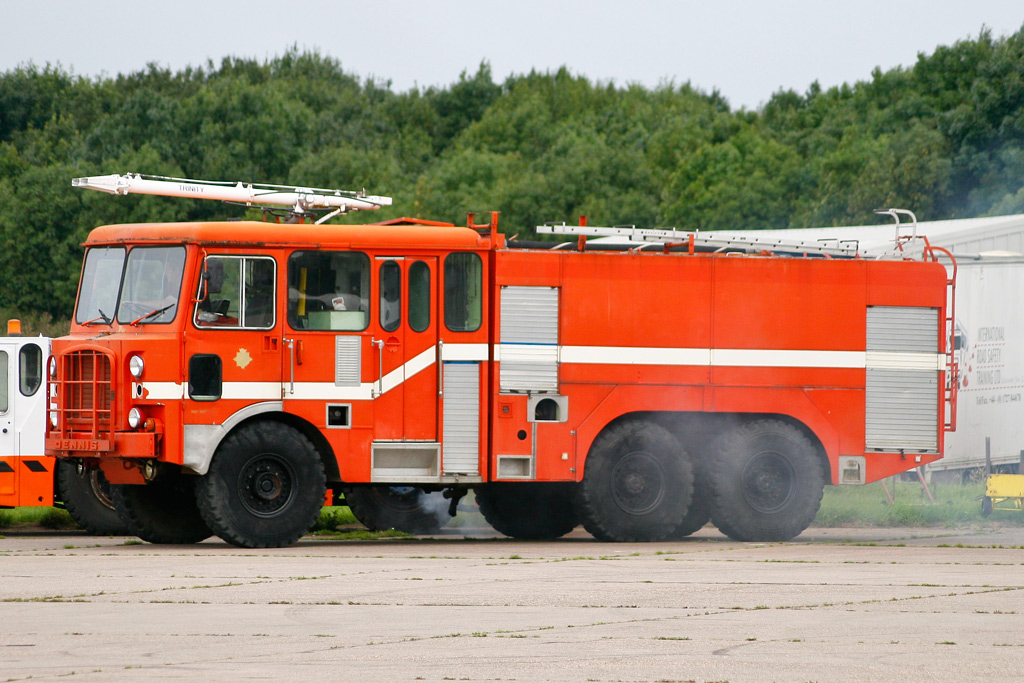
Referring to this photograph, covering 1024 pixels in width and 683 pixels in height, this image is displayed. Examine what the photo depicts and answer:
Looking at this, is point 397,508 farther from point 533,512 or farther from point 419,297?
point 419,297

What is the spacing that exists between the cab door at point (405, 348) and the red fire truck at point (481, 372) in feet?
0.07

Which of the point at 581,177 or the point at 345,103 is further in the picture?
the point at 345,103

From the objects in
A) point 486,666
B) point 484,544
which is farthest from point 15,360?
point 486,666

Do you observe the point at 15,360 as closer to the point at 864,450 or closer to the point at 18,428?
the point at 18,428

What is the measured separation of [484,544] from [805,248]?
4746 mm

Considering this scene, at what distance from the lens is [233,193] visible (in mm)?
16094

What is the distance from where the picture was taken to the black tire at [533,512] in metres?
16.5

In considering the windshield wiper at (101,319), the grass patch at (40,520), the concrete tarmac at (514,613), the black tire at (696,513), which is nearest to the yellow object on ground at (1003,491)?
the concrete tarmac at (514,613)

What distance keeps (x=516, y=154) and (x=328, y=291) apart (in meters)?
52.8

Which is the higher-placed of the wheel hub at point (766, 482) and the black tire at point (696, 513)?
the wheel hub at point (766, 482)

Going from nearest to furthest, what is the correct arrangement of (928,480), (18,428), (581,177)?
1. (18,428)
2. (928,480)
3. (581,177)

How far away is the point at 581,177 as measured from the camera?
53531 millimetres

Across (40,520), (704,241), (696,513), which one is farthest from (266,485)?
(40,520)

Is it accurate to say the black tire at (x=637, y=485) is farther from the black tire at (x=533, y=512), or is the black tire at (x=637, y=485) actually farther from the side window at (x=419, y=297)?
the side window at (x=419, y=297)
